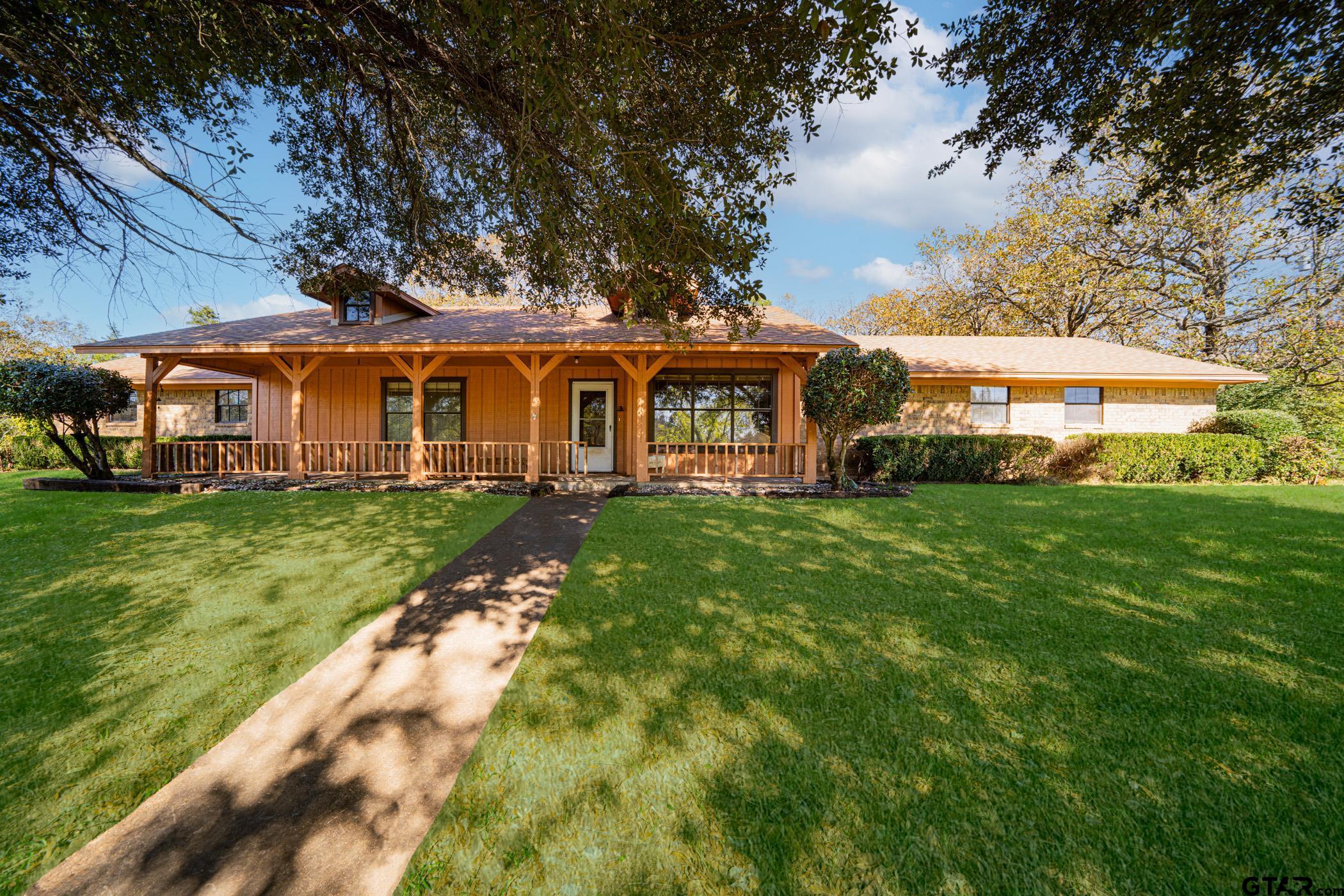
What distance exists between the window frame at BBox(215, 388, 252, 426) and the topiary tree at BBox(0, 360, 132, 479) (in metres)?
6.87

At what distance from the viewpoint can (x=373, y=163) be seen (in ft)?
21.5

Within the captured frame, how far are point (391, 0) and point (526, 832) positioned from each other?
668 cm

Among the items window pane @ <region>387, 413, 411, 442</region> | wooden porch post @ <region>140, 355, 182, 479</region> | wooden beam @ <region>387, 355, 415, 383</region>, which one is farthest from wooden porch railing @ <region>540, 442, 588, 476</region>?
wooden porch post @ <region>140, 355, 182, 479</region>

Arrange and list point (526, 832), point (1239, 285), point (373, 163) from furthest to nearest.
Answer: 1. point (1239, 285)
2. point (373, 163)
3. point (526, 832)

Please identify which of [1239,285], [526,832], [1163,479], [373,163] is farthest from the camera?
[1239,285]

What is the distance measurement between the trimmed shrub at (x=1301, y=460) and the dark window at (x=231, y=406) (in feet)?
97.2

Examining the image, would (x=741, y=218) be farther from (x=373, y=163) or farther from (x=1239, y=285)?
(x=1239, y=285)

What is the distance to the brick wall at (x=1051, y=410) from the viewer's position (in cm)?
1367

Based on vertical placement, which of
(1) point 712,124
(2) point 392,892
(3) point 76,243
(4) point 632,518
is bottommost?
(2) point 392,892

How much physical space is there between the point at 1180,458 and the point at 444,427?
18.0m

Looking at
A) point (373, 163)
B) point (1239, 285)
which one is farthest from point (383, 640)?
point (1239, 285)

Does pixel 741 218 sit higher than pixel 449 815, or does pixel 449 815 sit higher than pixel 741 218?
pixel 741 218

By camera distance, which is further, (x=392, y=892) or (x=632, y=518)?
(x=632, y=518)

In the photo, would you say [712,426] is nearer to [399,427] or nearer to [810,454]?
[810,454]
